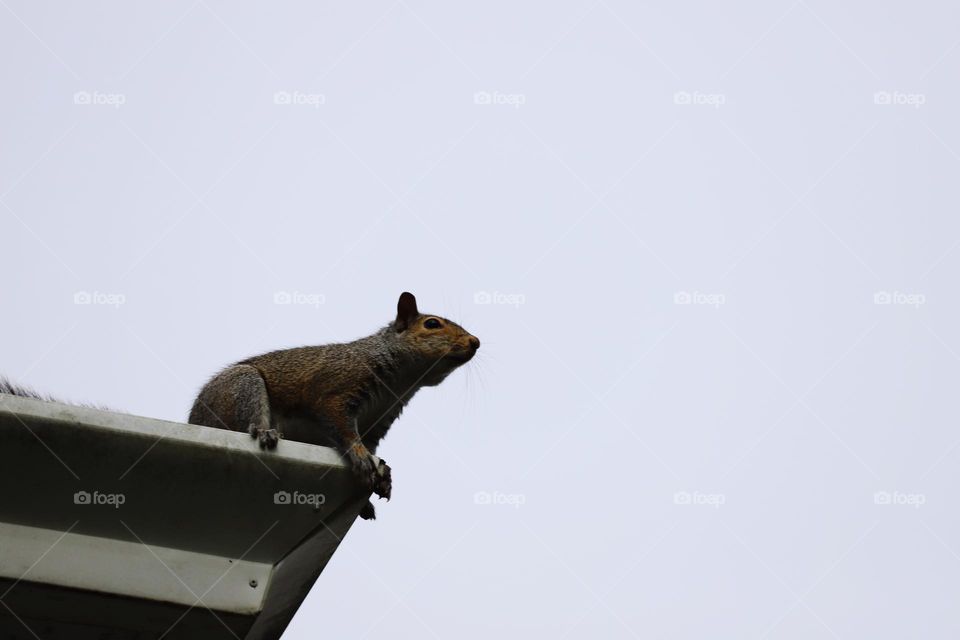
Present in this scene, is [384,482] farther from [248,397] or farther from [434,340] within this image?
[434,340]

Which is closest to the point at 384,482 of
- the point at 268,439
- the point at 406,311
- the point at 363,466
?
the point at 363,466

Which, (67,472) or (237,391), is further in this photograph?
(237,391)

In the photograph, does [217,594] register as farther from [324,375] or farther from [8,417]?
[324,375]

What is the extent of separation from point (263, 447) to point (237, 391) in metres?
1.87

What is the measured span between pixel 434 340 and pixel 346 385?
32.9 inches

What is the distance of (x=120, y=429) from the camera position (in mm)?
3373

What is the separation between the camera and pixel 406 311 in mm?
6551

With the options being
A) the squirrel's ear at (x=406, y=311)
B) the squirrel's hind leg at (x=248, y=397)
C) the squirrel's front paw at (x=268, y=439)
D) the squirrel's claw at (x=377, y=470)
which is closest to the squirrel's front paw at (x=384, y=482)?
the squirrel's claw at (x=377, y=470)

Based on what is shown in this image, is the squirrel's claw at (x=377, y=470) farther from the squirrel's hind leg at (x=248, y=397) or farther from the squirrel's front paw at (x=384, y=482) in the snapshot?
the squirrel's hind leg at (x=248, y=397)

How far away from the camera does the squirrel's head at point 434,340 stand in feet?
20.7

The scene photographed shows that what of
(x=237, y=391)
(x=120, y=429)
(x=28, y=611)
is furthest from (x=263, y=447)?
(x=237, y=391)

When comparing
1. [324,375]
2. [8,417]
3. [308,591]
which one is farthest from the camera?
[324,375]

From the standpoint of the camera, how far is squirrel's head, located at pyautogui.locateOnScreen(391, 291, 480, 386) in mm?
6297

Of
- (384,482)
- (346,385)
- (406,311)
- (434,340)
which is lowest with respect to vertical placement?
(384,482)
